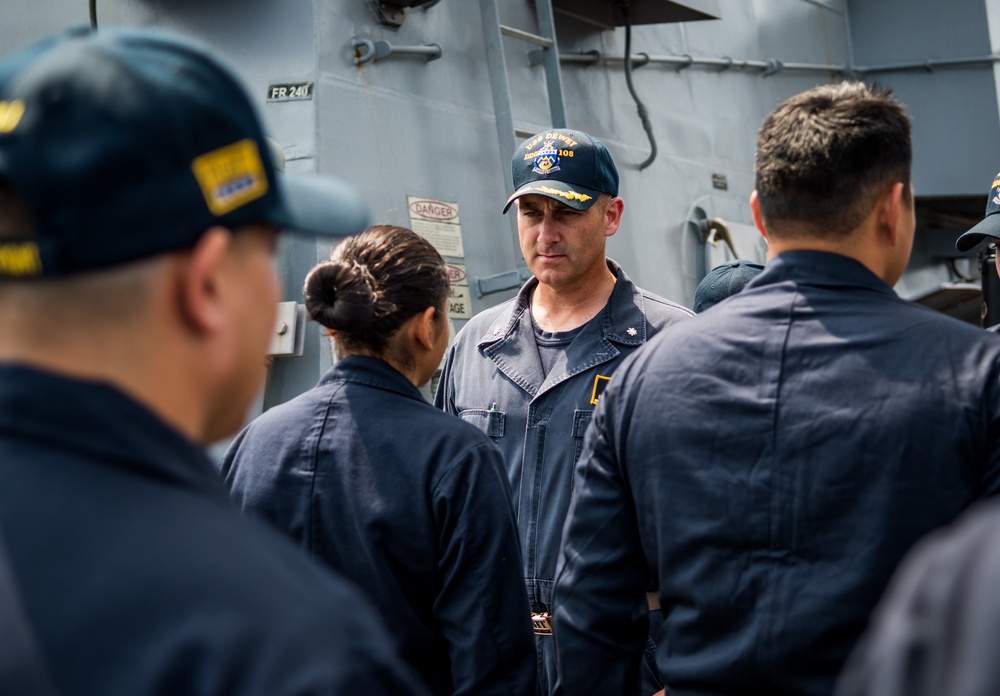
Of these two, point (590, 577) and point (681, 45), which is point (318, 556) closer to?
point (590, 577)

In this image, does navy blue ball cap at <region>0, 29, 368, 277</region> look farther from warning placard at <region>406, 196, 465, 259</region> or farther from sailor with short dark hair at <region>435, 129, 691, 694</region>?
warning placard at <region>406, 196, 465, 259</region>

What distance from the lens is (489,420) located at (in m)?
3.05

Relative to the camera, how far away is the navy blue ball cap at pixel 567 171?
3.21 metres

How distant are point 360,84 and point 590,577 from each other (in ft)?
8.44

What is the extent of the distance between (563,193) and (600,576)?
1.47 m

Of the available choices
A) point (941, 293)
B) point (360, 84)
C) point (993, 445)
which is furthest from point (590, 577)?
point (941, 293)

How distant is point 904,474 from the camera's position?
5.52 feet

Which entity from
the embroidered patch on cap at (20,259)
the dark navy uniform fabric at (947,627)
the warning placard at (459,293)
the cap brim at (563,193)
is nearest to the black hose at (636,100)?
the warning placard at (459,293)

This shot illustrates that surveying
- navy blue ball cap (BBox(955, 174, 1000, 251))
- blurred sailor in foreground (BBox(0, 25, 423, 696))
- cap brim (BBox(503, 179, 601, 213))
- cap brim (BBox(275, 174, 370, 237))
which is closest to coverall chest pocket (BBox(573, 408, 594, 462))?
cap brim (BBox(503, 179, 601, 213))

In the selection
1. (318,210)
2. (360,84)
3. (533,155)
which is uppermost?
(360,84)

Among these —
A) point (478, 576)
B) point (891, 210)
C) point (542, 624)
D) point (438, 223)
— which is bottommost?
point (542, 624)

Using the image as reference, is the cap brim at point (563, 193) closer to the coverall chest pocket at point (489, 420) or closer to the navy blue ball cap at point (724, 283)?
the navy blue ball cap at point (724, 283)

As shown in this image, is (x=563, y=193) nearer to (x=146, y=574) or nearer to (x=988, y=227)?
(x=988, y=227)

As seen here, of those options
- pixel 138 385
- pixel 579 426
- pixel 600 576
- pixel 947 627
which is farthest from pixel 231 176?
pixel 579 426
